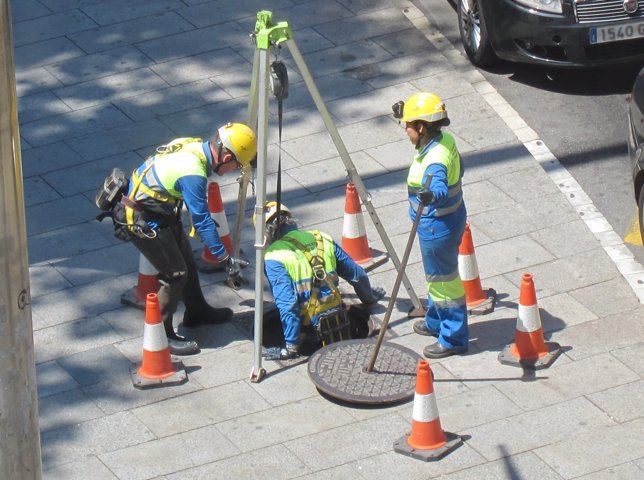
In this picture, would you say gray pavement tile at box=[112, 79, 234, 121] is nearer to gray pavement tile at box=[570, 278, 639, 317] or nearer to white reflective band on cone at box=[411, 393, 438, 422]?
gray pavement tile at box=[570, 278, 639, 317]

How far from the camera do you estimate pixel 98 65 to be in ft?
39.3

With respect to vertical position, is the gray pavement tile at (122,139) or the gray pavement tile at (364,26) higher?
the gray pavement tile at (364,26)

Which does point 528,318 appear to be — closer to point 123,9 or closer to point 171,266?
point 171,266

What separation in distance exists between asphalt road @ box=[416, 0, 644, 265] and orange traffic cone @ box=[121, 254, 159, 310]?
3.19 meters

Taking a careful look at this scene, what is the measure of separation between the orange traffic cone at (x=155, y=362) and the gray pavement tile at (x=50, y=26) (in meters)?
5.21

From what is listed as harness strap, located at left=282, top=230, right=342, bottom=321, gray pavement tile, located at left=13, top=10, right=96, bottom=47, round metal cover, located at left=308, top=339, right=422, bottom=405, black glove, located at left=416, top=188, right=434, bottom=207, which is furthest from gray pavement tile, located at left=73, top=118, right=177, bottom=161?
black glove, located at left=416, top=188, right=434, bottom=207

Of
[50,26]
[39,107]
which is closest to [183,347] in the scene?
[39,107]

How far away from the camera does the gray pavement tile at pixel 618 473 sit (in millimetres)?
6941

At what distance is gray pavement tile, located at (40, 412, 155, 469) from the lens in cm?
735

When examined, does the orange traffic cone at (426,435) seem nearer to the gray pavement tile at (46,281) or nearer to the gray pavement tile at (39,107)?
the gray pavement tile at (46,281)

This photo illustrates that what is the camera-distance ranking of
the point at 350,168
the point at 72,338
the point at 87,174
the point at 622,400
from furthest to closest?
1. the point at 87,174
2. the point at 72,338
3. the point at 350,168
4. the point at 622,400

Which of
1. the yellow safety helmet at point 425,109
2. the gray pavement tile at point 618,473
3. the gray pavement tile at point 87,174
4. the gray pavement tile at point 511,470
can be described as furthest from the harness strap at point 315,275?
the gray pavement tile at point 87,174

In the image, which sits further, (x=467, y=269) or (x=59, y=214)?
(x=59, y=214)

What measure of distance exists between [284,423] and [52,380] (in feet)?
4.79
